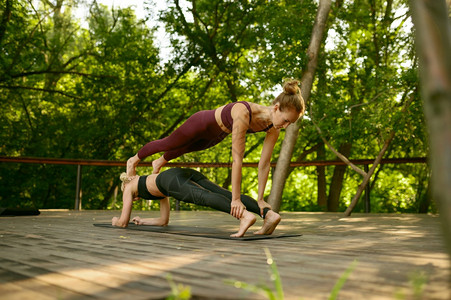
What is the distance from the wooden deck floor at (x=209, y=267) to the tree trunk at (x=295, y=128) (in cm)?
366

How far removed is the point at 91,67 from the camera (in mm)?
13664

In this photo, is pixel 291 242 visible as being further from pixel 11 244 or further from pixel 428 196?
pixel 428 196

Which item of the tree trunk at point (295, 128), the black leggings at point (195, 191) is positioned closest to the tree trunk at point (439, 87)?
the black leggings at point (195, 191)

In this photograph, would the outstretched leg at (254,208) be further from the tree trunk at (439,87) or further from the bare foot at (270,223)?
the tree trunk at (439,87)

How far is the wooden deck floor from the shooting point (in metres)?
1.35

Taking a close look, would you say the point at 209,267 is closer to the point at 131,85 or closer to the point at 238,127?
the point at 238,127

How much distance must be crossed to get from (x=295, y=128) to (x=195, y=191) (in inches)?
141

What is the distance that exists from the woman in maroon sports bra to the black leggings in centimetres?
9

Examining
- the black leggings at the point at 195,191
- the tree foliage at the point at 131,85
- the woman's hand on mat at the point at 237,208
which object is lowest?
the woman's hand on mat at the point at 237,208

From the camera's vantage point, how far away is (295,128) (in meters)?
6.59

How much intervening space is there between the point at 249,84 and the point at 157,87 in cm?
252

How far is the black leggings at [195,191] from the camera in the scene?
319 cm

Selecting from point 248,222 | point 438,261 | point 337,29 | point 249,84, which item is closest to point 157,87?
point 249,84

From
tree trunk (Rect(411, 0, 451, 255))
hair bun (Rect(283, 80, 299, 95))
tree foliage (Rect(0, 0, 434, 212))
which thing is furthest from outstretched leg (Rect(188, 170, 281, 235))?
tree foliage (Rect(0, 0, 434, 212))
